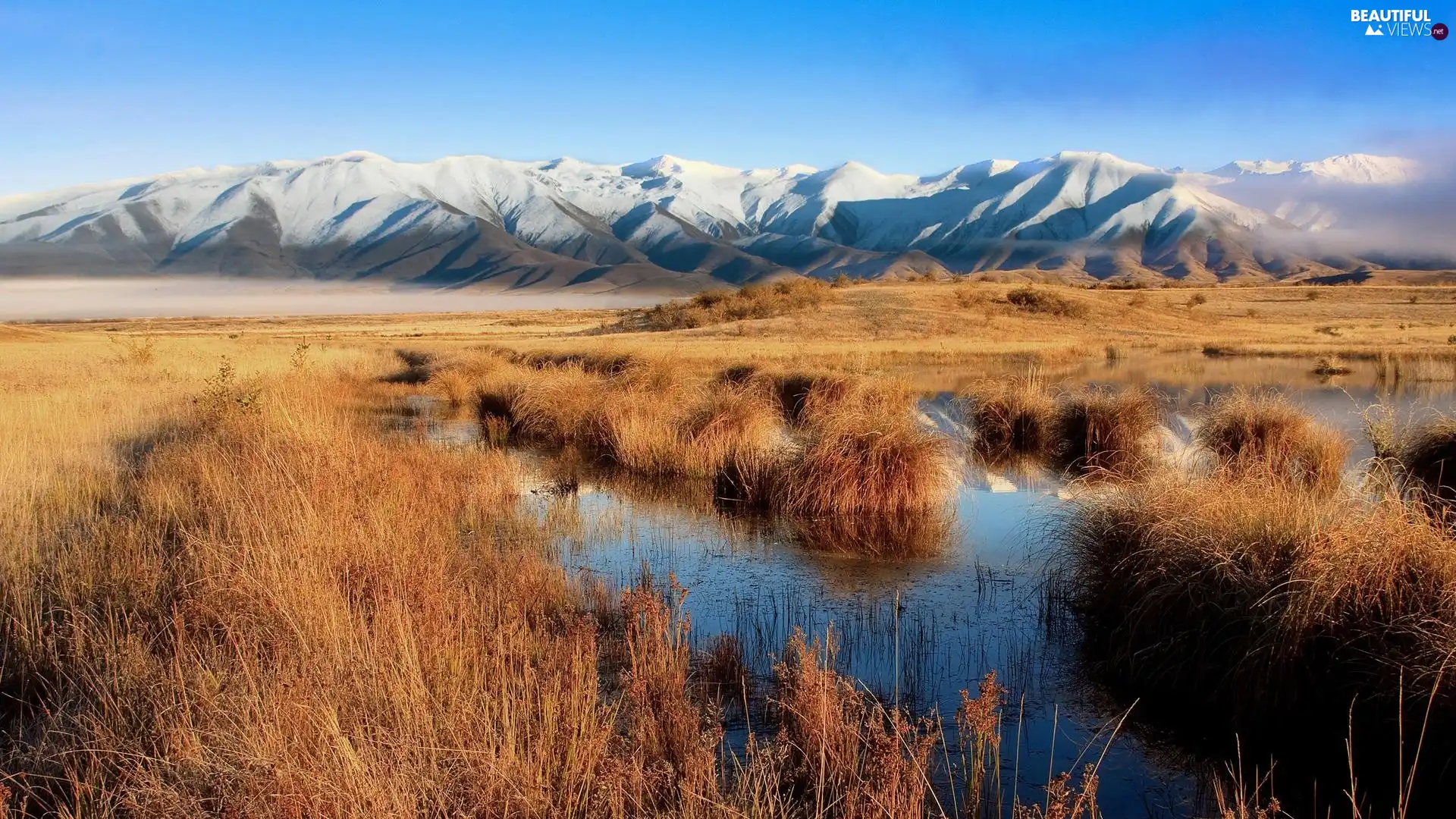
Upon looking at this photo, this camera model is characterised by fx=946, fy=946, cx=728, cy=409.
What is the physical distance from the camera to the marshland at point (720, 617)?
4574 millimetres

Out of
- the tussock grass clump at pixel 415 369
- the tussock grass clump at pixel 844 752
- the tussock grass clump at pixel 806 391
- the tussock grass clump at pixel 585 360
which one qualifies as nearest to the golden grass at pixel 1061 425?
the tussock grass clump at pixel 806 391

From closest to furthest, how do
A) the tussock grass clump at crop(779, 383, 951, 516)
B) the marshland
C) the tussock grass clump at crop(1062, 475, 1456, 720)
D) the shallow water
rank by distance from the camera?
the marshland, the tussock grass clump at crop(1062, 475, 1456, 720), the shallow water, the tussock grass clump at crop(779, 383, 951, 516)

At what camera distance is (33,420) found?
1521 centimetres

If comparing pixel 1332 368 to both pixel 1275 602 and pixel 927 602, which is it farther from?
pixel 1275 602

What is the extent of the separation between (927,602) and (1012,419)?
34.3 ft

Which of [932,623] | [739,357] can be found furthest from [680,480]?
[739,357]

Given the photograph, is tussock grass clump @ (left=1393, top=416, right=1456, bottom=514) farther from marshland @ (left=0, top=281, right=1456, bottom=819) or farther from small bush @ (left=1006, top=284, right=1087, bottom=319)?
small bush @ (left=1006, top=284, right=1087, bottom=319)

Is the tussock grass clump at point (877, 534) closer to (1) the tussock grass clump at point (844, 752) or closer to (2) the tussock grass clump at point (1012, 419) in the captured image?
(1) the tussock grass clump at point (844, 752)

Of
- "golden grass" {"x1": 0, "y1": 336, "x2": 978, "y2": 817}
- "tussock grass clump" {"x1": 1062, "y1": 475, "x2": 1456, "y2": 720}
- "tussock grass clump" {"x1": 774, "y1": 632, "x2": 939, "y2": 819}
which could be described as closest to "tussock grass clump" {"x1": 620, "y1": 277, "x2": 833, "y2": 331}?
"tussock grass clump" {"x1": 1062, "y1": 475, "x2": 1456, "y2": 720}

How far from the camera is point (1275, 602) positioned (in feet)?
21.0

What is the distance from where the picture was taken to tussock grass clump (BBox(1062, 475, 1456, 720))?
5.91m

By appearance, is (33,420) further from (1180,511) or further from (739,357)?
(739,357)

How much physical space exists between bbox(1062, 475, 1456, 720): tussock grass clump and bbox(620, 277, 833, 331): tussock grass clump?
44409 mm

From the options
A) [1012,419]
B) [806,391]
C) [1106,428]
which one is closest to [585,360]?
[806,391]
